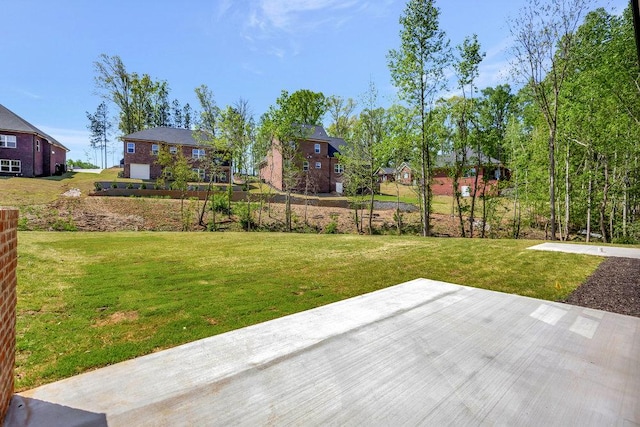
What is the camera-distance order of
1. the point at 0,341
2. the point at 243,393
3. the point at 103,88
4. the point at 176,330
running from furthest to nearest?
the point at 103,88
the point at 176,330
the point at 243,393
the point at 0,341

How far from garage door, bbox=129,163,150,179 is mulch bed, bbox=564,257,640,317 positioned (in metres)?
31.9

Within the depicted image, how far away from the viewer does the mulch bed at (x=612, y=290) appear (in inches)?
165

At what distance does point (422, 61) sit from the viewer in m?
13.4

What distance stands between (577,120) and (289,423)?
1541cm

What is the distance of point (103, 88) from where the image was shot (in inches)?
1361

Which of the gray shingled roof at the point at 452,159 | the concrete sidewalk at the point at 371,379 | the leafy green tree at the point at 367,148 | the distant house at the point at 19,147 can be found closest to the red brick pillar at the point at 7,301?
the concrete sidewalk at the point at 371,379

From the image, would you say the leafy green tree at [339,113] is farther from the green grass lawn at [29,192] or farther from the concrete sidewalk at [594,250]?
the concrete sidewalk at [594,250]

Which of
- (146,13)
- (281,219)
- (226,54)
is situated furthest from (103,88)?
(146,13)

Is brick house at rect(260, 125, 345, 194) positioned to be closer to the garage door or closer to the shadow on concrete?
the garage door

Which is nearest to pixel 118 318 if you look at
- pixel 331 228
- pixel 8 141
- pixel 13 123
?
pixel 331 228

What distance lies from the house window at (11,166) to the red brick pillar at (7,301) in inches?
1237

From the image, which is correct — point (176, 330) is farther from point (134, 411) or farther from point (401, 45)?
point (401, 45)

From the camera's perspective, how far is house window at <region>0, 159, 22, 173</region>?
937 inches

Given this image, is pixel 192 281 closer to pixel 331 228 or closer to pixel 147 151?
pixel 331 228
